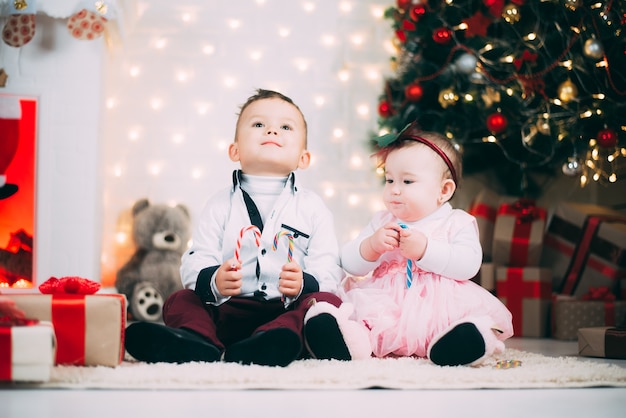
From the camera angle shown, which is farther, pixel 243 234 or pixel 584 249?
pixel 584 249

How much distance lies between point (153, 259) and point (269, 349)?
1.82 meters

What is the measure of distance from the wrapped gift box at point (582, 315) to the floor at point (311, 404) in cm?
140

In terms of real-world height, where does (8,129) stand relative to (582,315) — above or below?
above

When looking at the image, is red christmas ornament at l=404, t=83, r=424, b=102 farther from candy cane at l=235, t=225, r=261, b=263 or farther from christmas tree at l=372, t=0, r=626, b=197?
candy cane at l=235, t=225, r=261, b=263

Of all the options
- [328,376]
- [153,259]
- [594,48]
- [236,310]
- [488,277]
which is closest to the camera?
[328,376]

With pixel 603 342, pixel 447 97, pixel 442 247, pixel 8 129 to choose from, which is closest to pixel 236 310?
pixel 442 247

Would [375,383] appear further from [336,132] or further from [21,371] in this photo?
[336,132]

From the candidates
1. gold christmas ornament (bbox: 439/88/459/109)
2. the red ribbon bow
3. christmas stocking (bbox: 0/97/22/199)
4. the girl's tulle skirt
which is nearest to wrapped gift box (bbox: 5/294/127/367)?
the red ribbon bow

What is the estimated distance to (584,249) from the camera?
298 cm

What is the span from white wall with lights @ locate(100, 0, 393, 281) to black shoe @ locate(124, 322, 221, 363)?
1.92 metres

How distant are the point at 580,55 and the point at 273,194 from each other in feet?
4.87

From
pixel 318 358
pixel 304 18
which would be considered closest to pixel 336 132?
pixel 304 18

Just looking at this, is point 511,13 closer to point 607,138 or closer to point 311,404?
point 607,138

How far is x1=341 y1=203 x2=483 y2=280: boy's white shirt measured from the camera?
190cm
